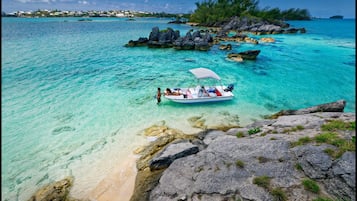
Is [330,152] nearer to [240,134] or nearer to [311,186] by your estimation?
[311,186]

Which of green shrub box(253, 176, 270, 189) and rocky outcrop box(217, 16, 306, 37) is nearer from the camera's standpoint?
green shrub box(253, 176, 270, 189)

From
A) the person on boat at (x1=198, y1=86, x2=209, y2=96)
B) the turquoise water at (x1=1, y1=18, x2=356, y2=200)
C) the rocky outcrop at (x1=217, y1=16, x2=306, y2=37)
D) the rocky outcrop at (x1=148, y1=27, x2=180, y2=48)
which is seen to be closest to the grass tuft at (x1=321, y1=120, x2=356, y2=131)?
the turquoise water at (x1=1, y1=18, x2=356, y2=200)

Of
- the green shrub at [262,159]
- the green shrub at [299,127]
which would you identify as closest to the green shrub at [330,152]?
the green shrub at [262,159]

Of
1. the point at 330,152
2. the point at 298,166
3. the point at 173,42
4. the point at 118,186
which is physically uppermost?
the point at 173,42

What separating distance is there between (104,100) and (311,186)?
18051 millimetres

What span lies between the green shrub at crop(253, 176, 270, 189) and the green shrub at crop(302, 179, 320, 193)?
1.27 metres

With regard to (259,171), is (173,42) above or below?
above

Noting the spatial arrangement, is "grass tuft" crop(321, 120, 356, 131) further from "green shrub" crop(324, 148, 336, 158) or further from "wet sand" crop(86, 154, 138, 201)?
"wet sand" crop(86, 154, 138, 201)

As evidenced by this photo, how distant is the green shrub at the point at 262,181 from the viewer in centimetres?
777

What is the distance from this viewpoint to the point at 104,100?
67.5 feet

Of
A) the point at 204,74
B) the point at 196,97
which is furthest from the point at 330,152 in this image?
the point at 204,74

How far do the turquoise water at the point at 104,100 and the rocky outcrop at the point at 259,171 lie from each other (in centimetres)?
487

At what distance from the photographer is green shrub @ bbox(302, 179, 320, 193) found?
7.45 meters

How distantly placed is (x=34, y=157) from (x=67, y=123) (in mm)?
3957
